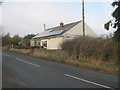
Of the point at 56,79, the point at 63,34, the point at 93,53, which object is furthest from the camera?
the point at 63,34

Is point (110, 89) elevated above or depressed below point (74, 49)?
below

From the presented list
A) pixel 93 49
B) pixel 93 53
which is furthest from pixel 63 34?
pixel 93 53

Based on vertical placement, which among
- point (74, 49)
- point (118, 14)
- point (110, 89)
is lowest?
point (110, 89)

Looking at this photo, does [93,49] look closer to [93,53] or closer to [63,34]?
[93,53]

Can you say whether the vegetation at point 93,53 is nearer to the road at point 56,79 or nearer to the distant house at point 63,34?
the road at point 56,79

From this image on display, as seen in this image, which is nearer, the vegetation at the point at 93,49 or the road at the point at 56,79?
the road at the point at 56,79

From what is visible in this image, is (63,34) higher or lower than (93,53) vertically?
higher

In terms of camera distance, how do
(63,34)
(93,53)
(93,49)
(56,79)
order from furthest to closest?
(63,34) < (93,49) < (93,53) < (56,79)

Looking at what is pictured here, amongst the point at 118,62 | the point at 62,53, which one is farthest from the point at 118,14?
the point at 62,53

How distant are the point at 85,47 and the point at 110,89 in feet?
36.0

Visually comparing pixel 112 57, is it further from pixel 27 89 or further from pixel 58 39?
pixel 58 39

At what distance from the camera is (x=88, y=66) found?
1428 centimetres

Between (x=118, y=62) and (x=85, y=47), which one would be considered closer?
(x=118, y=62)

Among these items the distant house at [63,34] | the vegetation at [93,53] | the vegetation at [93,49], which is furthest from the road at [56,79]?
the distant house at [63,34]
